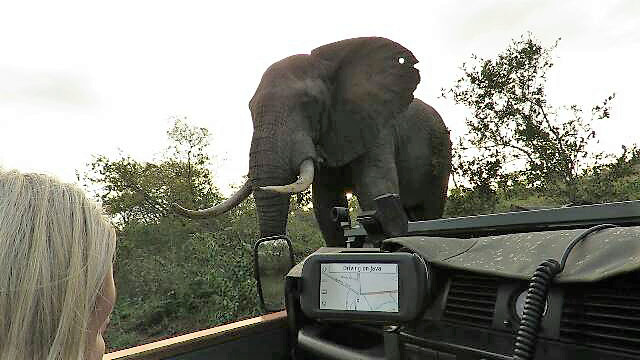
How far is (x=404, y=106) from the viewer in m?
7.37

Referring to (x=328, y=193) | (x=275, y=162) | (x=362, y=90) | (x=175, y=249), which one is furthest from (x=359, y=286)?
(x=175, y=249)

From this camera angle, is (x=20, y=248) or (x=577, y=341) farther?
(x=577, y=341)

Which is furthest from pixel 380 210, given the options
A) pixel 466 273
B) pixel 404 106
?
pixel 404 106

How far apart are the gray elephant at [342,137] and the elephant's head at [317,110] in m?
0.01

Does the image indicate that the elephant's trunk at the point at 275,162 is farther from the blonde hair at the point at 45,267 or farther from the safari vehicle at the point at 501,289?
the blonde hair at the point at 45,267

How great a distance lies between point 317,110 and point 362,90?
0.78m

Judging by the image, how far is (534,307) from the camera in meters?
1.33

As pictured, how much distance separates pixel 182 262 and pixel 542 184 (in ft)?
18.5

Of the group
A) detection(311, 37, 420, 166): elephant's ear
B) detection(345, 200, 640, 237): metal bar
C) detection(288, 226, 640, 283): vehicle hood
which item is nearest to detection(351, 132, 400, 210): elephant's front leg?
detection(311, 37, 420, 166): elephant's ear

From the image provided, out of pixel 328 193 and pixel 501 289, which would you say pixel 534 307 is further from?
pixel 328 193

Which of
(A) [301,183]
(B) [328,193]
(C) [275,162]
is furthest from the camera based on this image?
(B) [328,193]

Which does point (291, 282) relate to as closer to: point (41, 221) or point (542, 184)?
point (41, 221)

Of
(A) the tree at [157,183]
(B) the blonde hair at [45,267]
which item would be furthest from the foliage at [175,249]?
(B) the blonde hair at [45,267]

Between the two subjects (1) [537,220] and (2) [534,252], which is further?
(1) [537,220]
